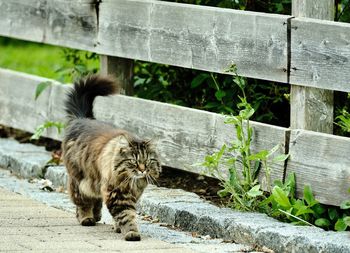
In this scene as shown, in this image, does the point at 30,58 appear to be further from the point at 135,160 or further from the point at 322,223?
the point at 322,223

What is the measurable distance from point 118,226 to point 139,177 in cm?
34

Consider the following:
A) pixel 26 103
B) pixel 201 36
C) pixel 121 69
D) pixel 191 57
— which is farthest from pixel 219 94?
pixel 26 103

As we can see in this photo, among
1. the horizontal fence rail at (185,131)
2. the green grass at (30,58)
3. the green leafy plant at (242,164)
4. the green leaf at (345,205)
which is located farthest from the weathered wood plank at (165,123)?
the green grass at (30,58)

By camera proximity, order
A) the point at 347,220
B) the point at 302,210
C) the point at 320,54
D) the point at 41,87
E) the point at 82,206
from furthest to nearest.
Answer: the point at 41,87 → the point at 82,206 → the point at 320,54 → the point at 302,210 → the point at 347,220

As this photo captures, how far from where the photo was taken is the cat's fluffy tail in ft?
21.8

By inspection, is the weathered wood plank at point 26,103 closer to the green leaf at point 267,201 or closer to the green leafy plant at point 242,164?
the green leafy plant at point 242,164

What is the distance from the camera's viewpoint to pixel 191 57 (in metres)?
6.71

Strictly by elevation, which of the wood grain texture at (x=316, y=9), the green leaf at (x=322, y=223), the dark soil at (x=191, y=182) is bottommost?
the dark soil at (x=191, y=182)

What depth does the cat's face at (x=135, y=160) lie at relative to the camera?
19.5ft

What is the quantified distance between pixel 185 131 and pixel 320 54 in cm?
134

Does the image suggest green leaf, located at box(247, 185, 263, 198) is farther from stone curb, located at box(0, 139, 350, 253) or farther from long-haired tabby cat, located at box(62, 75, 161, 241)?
long-haired tabby cat, located at box(62, 75, 161, 241)

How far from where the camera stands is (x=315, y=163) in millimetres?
5816

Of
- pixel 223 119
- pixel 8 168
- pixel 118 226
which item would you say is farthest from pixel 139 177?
pixel 8 168

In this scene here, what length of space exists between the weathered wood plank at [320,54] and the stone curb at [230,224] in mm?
852
